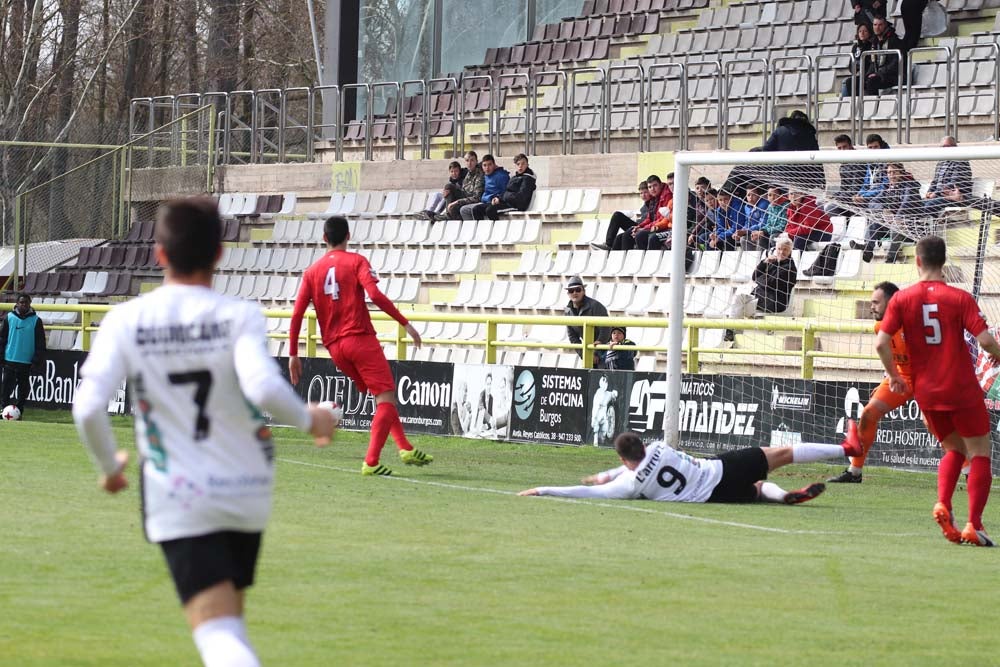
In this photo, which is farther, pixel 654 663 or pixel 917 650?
pixel 917 650

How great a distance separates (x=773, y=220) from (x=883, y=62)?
5110mm

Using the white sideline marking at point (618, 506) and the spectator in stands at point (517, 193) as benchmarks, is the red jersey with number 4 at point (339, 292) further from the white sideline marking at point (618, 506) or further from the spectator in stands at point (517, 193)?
the spectator in stands at point (517, 193)

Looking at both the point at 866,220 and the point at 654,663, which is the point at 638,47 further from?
the point at 654,663

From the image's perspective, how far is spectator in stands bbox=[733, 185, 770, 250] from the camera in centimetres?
1902

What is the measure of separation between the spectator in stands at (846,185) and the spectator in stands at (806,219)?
0.56 ft

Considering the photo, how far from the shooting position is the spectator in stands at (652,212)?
2238cm

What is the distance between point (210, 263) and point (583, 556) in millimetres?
4872

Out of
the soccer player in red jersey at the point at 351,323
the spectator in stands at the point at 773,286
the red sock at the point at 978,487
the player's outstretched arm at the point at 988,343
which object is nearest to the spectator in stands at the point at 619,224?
the spectator in stands at the point at 773,286

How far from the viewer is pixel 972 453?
422 inches

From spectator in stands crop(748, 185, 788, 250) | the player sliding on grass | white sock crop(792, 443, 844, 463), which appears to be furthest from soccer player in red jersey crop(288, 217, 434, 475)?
spectator in stands crop(748, 185, 788, 250)

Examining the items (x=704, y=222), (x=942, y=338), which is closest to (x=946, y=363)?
(x=942, y=338)

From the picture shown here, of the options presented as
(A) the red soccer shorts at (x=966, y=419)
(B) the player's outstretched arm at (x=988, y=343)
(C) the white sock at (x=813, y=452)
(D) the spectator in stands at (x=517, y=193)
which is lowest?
(C) the white sock at (x=813, y=452)

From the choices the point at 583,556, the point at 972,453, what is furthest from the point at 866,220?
the point at 583,556

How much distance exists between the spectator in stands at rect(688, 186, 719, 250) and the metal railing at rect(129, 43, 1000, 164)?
343 cm
